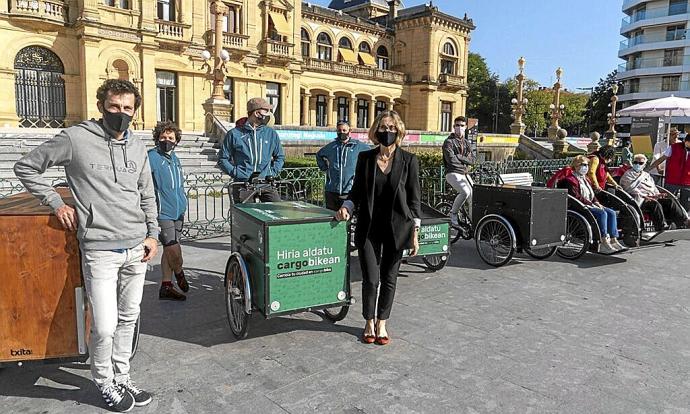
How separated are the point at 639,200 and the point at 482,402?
6.36 meters

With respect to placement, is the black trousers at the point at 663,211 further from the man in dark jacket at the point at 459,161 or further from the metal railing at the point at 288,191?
the metal railing at the point at 288,191

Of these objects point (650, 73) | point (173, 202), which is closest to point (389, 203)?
point (173, 202)

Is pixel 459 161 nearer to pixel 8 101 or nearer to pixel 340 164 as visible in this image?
pixel 340 164

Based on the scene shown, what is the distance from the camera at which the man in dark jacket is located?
778 centimetres

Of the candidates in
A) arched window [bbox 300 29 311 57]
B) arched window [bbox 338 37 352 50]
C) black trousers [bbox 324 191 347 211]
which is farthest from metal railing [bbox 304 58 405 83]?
black trousers [bbox 324 191 347 211]

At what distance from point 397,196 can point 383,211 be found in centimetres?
17

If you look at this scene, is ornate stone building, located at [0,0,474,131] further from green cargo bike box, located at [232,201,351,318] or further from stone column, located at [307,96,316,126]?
green cargo bike box, located at [232,201,351,318]

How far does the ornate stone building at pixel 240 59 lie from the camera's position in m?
21.7

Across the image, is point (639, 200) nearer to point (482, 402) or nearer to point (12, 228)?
point (482, 402)

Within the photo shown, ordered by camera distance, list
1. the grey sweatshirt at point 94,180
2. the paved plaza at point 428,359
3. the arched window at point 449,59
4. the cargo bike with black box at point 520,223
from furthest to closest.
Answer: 1. the arched window at point 449,59
2. the cargo bike with black box at point 520,223
3. the paved plaza at point 428,359
4. the grey sweatshirt at point 94,180

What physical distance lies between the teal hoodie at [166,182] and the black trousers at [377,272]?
2.12 metres

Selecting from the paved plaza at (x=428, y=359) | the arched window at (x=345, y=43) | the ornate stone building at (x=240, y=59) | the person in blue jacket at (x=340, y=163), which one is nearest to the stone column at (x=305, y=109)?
the ornate stone building at (x=240, y=59)

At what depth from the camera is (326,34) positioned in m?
37.9

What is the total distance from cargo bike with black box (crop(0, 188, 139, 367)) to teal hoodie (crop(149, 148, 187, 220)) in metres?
1.72
